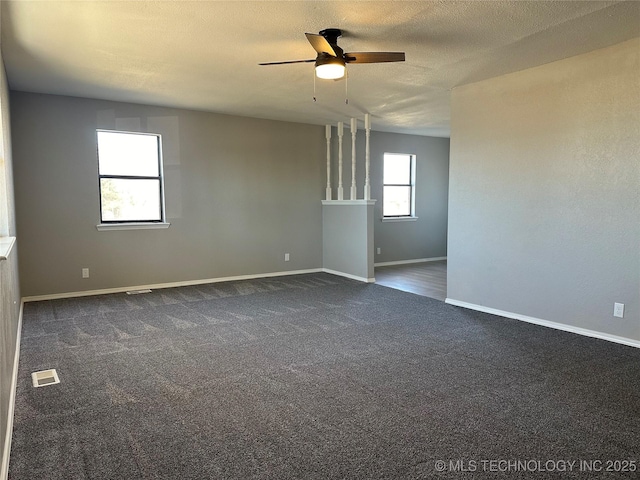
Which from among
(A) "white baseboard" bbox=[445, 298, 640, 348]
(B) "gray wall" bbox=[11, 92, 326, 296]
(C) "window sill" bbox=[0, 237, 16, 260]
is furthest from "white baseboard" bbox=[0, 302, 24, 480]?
(A) "white baseboard" bbox=[445, 298, 640, 348]

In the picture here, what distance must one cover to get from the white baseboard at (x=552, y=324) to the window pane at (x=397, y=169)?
150 inches

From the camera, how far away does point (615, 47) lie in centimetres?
358

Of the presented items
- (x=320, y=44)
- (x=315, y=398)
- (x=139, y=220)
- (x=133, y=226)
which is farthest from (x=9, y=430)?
(x=139, y=220)

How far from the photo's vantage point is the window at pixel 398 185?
8.39 m

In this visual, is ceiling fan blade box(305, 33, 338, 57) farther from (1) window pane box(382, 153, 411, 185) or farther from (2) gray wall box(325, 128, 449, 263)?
(1) window pane box(382, 153, 411, 185)

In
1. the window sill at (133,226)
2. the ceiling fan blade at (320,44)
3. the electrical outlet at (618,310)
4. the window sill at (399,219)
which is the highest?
the ceiling fan blade at (320,44)

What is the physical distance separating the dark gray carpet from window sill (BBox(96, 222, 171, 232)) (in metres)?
1.45

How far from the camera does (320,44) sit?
2988 mm

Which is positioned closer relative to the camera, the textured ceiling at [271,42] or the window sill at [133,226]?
the textured ceiling at [271,42]

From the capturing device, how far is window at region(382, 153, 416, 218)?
330 inches

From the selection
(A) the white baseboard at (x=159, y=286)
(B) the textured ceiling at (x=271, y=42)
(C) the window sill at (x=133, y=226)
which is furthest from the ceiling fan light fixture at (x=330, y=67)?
(A) the white baseboard at (x=159, y=286)

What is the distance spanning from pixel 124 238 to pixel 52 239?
2.74 feet

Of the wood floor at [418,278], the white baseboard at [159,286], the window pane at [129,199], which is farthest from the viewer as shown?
the wood floor at [418,278]

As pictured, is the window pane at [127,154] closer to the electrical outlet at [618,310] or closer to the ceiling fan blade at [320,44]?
the ceiling fan blade at [320,44]
